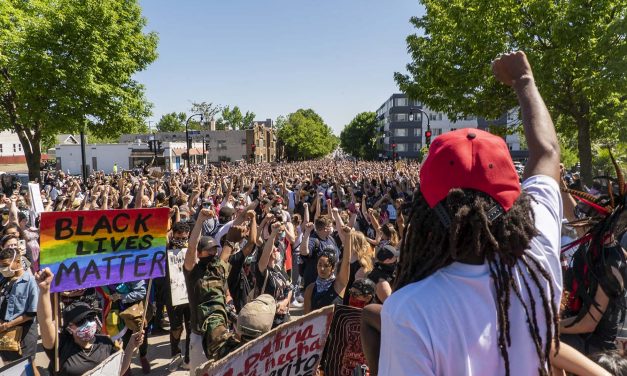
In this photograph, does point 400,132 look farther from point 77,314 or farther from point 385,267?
point 77,314

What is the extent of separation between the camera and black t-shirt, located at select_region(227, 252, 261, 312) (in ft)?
16.5

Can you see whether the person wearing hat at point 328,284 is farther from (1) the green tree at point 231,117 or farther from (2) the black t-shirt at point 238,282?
(1) the green tree at point 231,117

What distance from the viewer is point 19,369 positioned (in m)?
3.08

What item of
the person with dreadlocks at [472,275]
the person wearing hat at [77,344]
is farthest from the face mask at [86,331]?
the person with dreadlocks at [472,275]

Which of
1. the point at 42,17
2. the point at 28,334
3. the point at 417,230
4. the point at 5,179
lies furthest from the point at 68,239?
the point at 42,17

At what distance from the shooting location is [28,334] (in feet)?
15.0

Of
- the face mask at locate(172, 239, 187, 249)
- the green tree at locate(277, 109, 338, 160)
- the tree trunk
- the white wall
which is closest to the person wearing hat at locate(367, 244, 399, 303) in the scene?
the face mask at locate(172, 239, 187, 249)

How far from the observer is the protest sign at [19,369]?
3.00m

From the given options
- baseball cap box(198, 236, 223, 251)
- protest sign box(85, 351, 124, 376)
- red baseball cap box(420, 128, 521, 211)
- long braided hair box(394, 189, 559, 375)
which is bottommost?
protest sign box(85, 351, 124, 376)

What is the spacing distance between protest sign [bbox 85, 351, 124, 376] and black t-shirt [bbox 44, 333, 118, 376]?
0.30 m

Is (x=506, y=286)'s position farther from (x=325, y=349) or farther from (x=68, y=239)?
(x=68, y=239)

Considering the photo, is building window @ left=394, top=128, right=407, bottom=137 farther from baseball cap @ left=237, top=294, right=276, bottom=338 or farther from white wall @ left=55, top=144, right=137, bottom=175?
baseball cap @ left=237, top=294, right=276, bottom=338

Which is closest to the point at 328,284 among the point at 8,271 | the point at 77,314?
the point at 77,314

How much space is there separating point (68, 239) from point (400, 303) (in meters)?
3.86
